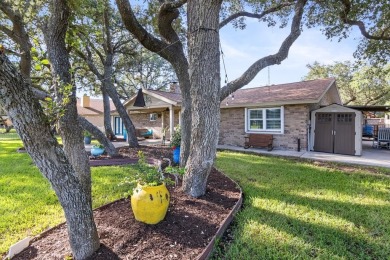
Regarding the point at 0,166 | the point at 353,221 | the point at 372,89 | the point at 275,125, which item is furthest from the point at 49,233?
the point at 372,89

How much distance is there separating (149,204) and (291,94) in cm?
1007

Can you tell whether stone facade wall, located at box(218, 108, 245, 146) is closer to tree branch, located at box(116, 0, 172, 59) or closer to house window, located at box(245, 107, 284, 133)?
house window, located at box(245, 107, 284, 133)

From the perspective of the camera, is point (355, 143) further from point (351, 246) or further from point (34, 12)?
point (34, 12)

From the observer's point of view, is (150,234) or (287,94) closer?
(150,234)


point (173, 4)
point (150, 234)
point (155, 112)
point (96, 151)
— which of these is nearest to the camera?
point (150, 234)

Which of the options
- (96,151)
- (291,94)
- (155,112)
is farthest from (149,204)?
(155,112)

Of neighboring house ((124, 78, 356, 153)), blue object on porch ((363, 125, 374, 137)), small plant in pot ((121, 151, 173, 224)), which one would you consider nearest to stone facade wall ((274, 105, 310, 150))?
neighboring house ((124, 78, 356, 153))

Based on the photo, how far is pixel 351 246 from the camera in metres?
3.04

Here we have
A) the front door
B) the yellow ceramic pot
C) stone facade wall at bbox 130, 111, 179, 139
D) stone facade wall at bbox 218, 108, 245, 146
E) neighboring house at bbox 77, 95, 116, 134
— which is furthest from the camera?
neighboring house at bbox 77, 95, 116, 134

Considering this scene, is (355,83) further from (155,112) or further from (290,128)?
(155,112)

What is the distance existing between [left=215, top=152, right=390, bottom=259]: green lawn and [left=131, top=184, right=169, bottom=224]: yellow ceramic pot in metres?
1.05

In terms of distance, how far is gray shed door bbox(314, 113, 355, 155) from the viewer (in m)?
9.82

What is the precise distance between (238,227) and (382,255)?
187 centimetres

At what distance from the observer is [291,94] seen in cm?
1107
